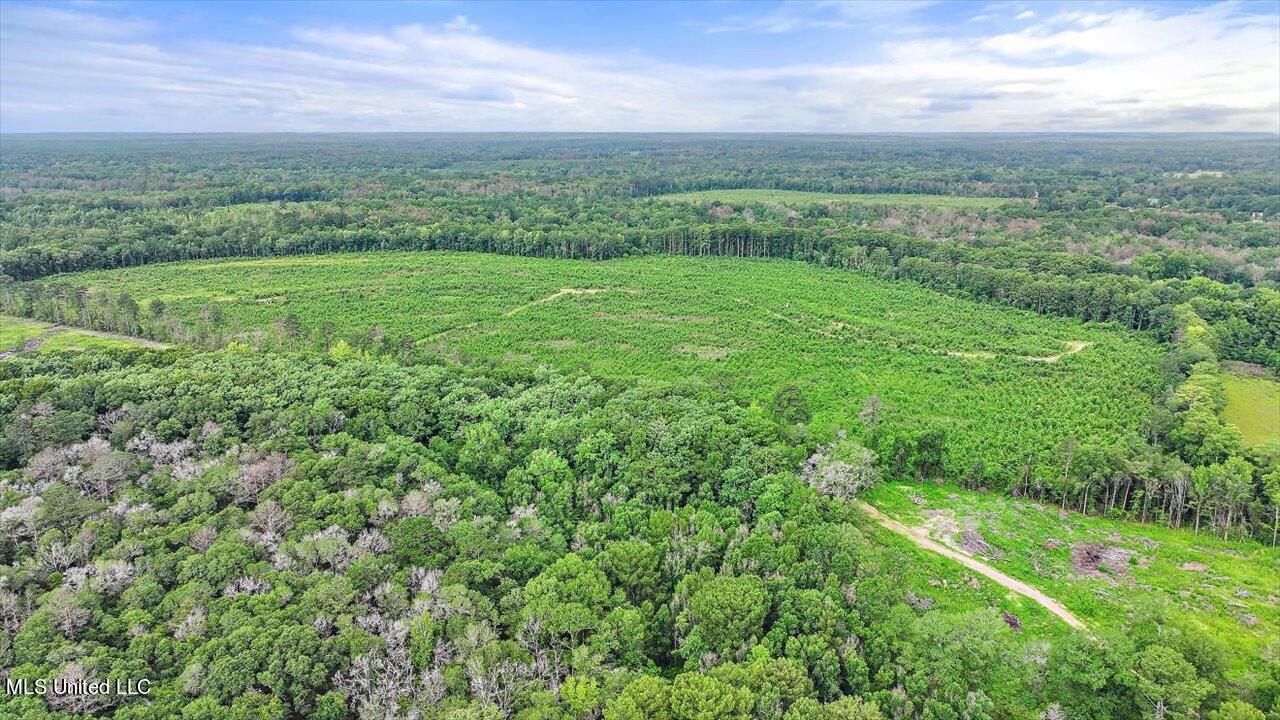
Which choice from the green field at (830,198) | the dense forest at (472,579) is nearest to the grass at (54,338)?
the dense forest at (472,579)

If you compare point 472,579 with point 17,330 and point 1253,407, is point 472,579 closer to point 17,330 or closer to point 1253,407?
point 1253,407

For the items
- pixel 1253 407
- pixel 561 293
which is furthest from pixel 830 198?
pixel 1253 407

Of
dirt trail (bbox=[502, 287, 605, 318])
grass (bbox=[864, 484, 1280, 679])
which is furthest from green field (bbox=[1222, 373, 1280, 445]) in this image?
dirt trail (bbox=[502, 287, 605, 318])

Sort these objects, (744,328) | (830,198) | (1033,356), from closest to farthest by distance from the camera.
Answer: (1033,356) → (744,328) → (830,198)

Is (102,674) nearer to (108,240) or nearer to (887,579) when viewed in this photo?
(887,579)

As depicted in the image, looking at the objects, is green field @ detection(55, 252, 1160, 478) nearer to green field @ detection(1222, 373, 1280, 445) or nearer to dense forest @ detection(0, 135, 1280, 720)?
dense forest @ detection(0, 135, 1280, 720)

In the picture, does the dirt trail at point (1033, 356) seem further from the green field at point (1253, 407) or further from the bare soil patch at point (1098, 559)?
the bare soil patch at point (1098, 559)
